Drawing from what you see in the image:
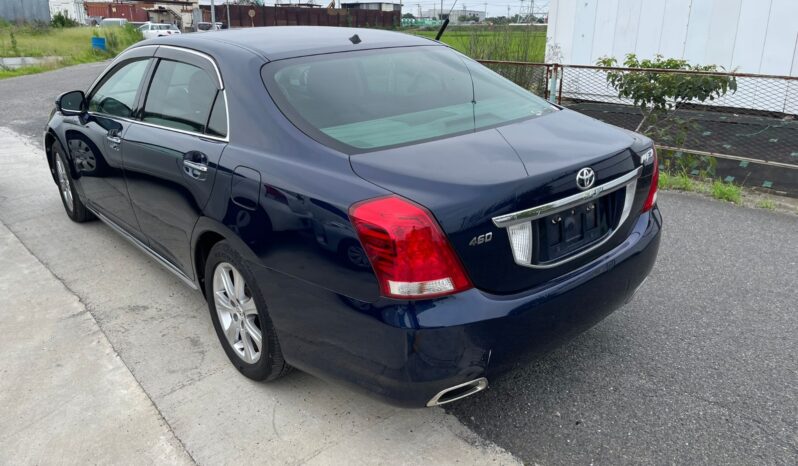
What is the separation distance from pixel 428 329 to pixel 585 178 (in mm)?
873

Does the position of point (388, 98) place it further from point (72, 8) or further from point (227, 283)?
point (72, 8)

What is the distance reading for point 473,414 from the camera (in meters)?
2.75

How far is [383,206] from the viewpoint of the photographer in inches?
84.1

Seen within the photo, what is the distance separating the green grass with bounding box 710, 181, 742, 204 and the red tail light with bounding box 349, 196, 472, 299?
4.47 m

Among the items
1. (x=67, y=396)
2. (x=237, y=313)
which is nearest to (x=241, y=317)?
(x=237, y=313)

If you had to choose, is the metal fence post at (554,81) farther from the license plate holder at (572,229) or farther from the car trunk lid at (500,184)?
the license plate holder at (572,229)

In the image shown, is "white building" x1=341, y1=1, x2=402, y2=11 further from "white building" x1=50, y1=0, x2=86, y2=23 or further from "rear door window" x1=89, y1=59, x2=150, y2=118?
"rear door window" x1=89, y1=59, x2=150, y2=118

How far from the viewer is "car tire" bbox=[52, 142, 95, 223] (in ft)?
16.7

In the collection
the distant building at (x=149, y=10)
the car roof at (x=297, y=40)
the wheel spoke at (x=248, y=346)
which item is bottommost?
the wheel spoke at (x=248, y=346)

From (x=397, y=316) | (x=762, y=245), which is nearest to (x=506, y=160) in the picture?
(x=397, y=316)

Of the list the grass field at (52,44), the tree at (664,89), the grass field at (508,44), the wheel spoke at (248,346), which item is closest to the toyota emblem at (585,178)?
the wheel spoke at (248,346)

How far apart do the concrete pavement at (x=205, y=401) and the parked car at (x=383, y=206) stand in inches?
7.8

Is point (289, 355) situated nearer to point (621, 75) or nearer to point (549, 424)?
point (549, 424)

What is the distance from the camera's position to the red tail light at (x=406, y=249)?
2.10 meters
